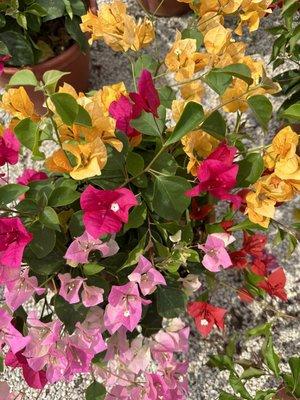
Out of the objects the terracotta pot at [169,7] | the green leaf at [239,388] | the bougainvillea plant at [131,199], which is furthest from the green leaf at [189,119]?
the terracotta pot at [169,7]

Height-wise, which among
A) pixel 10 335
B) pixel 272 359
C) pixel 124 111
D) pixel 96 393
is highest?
pixel 124 111

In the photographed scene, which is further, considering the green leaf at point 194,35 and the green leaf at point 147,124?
the green leaf at point 194,35

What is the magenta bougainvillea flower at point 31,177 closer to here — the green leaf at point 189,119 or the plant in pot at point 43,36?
the green leaf at point 189,119

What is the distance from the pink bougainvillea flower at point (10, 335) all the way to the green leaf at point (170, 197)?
31cm

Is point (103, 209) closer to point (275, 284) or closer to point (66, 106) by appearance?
point (66, 106)

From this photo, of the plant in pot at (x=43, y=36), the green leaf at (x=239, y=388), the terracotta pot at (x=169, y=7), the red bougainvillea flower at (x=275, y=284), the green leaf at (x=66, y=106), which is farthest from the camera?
the terracotta pot at (x=169, y=7)

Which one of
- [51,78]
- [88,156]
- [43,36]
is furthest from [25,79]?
[43,36]

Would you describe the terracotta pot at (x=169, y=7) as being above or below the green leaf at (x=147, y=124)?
below

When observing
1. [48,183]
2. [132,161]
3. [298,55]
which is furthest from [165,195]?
[298,55]

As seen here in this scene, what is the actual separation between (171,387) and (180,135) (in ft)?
1.68

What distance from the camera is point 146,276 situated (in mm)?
953

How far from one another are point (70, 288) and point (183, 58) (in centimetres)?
45

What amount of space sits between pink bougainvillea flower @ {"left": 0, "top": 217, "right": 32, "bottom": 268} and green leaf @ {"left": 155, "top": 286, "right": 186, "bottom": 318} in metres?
0.36

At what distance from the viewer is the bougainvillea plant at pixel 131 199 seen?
0.83 m
